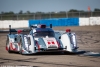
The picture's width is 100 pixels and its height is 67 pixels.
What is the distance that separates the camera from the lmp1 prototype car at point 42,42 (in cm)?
1502

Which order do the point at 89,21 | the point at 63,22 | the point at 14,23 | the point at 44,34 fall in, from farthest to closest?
the point at 63,22 < the point at 89,21 < the point at 14,23 < the point at 44,34

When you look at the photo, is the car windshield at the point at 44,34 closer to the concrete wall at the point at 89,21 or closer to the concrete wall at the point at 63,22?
the concrete wall at the point at 63,22

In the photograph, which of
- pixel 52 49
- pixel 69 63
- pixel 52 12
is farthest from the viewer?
pixel 52 12

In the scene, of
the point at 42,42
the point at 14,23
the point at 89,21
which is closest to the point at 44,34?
the point at 42,42

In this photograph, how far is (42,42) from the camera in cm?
1511

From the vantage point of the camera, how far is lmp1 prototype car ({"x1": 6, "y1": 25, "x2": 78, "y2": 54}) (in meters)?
15.0

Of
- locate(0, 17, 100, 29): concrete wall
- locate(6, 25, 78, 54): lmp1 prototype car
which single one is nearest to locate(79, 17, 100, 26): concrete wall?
locate(0, 17, 100, 29): concrete wall

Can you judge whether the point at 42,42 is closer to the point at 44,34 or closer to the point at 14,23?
the point at 44,34

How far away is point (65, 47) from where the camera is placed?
50.7 feet

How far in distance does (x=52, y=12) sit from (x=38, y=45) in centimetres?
3991

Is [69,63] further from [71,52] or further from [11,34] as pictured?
[11,34]

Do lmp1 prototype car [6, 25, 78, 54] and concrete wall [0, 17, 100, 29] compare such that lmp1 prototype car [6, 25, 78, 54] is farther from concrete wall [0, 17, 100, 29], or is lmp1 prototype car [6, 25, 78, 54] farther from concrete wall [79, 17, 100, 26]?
concrete wall [79, 17, 100, 26]

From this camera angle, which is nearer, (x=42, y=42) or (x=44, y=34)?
(x=42, y=42)

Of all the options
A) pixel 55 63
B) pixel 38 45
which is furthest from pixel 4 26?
pixel 55 63
